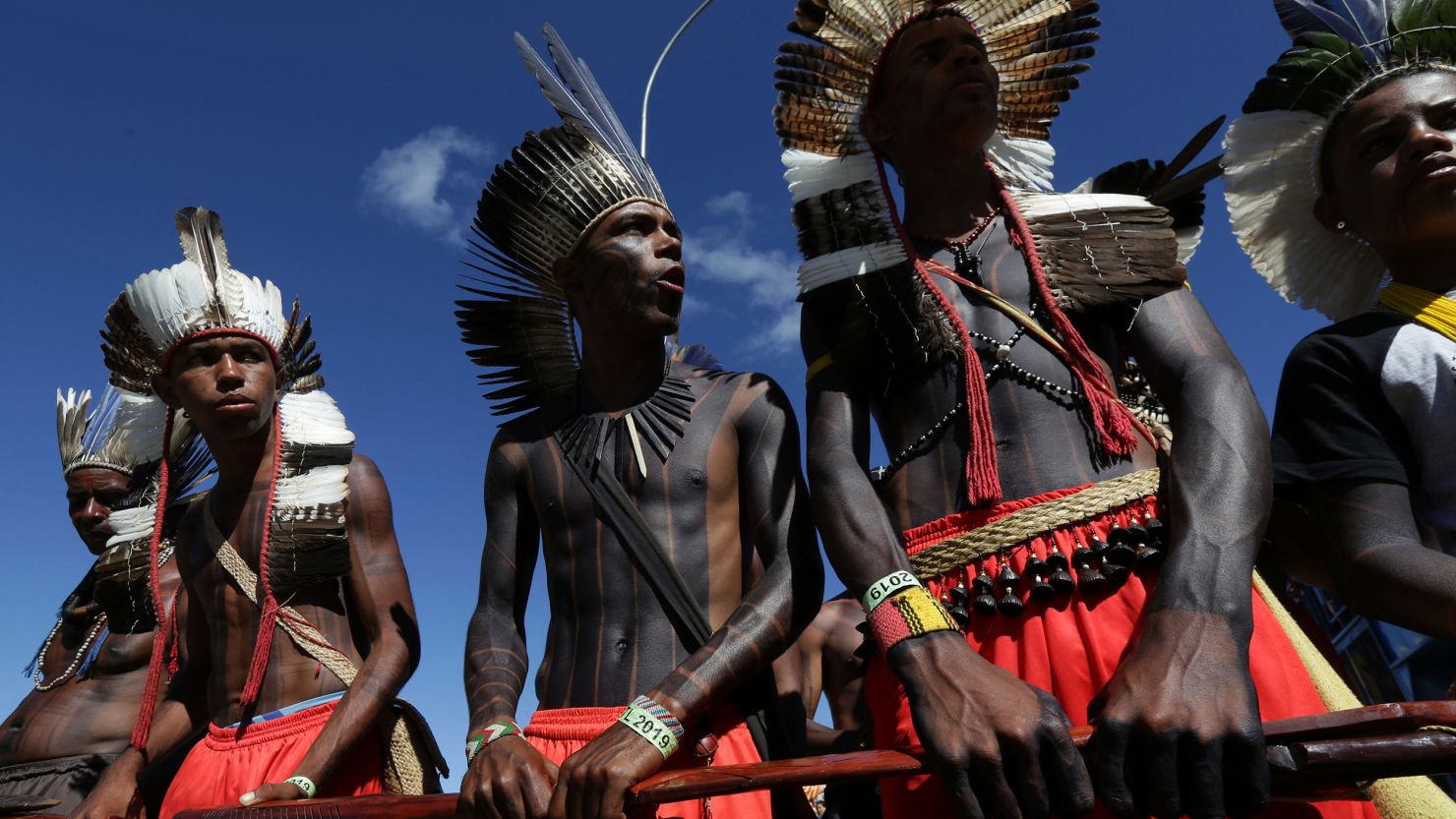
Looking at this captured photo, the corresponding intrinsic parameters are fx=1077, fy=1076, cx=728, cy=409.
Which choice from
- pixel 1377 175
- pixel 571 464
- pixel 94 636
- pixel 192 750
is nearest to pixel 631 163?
pixel 571 464

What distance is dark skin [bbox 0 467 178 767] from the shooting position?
5848 mm

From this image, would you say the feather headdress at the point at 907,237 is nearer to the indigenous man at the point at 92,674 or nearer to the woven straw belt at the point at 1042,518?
the woven straw belt at the point at 1042,518

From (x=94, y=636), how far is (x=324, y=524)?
3.19 meters

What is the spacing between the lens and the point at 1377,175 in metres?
2.86

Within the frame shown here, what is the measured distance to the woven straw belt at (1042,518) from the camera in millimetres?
2350

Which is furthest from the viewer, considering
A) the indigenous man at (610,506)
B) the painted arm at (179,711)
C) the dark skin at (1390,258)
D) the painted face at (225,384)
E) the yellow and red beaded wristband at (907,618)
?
the painted face at (225,384)

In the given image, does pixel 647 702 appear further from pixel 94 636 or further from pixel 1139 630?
pixel 94 636

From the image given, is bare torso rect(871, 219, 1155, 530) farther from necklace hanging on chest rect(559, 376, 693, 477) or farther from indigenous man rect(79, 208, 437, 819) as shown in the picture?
indigenous man rect(79, 208, 437, 819)

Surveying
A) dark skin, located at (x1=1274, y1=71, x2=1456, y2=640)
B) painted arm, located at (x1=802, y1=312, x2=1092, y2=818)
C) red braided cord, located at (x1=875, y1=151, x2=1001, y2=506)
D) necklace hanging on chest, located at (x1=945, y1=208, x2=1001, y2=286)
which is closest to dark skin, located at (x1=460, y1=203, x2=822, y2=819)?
painted arm, located at (x1=802, y1=312, x2=1092, y2=818)

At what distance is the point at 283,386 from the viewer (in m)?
4.79

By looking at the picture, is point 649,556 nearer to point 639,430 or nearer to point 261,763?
point 639,430

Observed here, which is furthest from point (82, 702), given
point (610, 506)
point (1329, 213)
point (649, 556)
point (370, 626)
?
point (1329, 213)

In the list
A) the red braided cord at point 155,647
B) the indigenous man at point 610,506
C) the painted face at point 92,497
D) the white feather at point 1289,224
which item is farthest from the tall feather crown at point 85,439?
the white feather at point 1289,224

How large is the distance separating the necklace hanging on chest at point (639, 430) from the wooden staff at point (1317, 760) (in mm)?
1324
